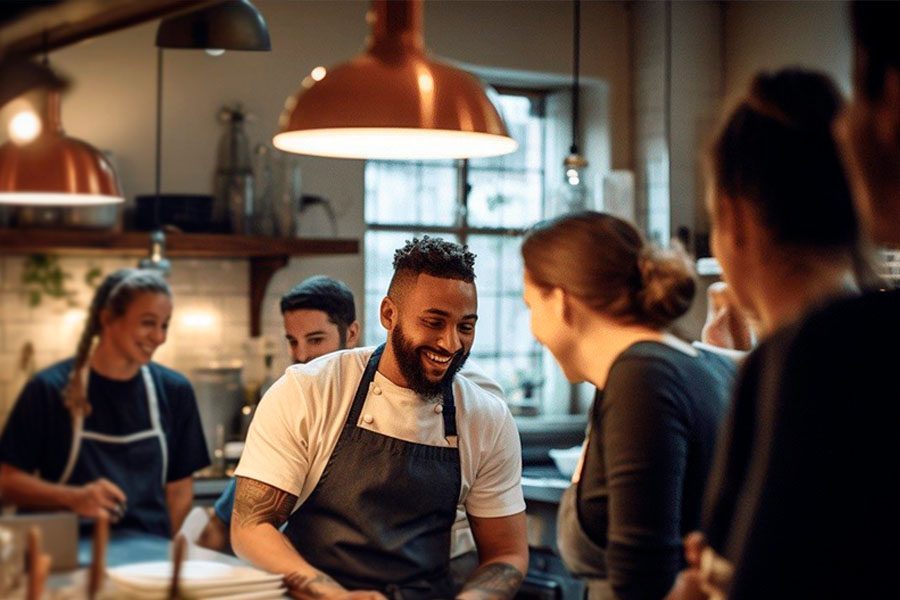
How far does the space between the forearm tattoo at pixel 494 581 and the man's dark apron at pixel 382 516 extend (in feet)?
0.37

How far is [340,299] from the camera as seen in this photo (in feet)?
12.7

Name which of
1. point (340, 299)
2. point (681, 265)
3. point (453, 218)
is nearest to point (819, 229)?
point (681, 265)

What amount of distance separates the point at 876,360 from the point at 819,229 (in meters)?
0.22

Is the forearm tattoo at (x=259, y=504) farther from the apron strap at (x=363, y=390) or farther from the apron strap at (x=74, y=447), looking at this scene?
the apron strap at (x=74, y=447)

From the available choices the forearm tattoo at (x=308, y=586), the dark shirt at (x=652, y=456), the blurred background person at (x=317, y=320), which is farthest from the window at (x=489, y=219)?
the dark shirt at (x=652, y=456)

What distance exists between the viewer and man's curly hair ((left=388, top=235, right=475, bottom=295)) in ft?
10.1

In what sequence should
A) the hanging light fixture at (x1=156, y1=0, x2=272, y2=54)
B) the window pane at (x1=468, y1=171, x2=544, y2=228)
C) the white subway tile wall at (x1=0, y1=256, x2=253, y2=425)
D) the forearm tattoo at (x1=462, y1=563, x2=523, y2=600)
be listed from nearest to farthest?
the forearm tattoo at (x1=462, y1=563, x2=523, y2=600) → the hanging light fixture at (x1=156, y1=0, x2=272, y2=54) → the white subway tile wall at (x1=0, y1=256, x2=253, y2=425) → the window pane at (x1=468, y1=171, x2=544, y2=228)

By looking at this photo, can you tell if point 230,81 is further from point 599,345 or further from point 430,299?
point 599,345

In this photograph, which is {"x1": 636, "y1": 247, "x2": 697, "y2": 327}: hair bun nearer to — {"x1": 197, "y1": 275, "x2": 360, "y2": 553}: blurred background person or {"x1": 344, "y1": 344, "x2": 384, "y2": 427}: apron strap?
{"x1": 344, "y1": 344, "x2": 384, "y2": 427}: apron strap

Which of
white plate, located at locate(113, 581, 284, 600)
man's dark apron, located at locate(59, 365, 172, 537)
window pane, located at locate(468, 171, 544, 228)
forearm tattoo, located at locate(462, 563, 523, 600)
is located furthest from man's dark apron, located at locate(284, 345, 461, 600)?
window pane, located at locate(468, 171, 544, 228)

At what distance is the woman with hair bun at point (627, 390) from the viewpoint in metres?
1.97

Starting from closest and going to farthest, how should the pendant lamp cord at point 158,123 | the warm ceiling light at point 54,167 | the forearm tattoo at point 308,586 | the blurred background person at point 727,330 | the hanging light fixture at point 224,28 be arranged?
the forearm tattoo at point 308,586 < the warm ceiling light at point 54,167 < the hanging light fixture at point 224,28 < the blurred background person at point 727,330 < the pendant lamp cord at point 158,123

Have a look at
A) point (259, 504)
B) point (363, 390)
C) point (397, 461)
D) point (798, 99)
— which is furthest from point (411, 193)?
point (798, 99)

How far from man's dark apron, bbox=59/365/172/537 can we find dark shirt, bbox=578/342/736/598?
2.18 meters
